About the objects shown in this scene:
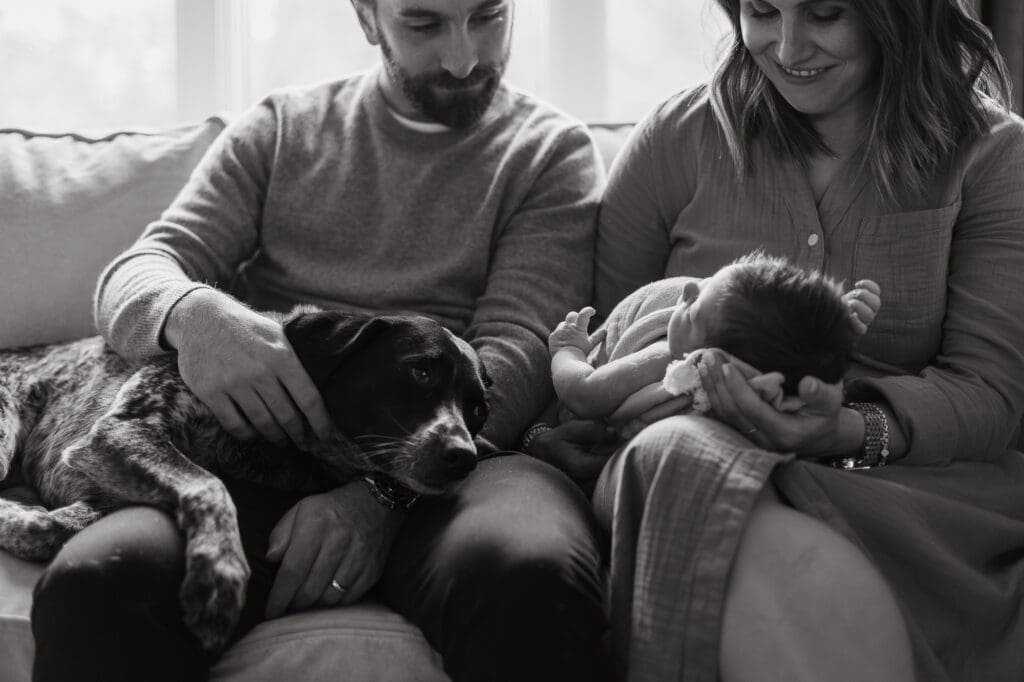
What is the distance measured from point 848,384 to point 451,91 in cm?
102

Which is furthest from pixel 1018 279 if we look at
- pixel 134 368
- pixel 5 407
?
pixel 5 407

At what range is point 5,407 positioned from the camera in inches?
84.7

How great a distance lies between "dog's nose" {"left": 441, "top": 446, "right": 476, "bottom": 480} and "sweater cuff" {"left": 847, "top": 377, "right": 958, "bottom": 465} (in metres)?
0.70

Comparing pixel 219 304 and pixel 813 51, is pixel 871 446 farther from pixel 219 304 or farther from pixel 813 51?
pixel 219 304

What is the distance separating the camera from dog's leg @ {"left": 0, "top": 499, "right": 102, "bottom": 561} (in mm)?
1779

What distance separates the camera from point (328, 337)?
183cm

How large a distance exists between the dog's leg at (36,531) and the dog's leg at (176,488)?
0.08 meters

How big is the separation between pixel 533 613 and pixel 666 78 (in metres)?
2.30

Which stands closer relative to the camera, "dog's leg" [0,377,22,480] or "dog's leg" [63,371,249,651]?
"dog's leg" [63,371,249,651]

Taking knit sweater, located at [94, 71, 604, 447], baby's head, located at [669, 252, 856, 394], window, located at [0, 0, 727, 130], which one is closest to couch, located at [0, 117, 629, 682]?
knit sweater, located at [94, 71, 604, 447]

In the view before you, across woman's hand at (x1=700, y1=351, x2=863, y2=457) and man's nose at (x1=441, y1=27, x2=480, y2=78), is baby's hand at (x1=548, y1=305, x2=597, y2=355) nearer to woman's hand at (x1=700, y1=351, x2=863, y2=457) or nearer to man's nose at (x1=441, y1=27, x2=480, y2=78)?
woman's hand at (x1=700, y1=351, x2=863, y2=457)

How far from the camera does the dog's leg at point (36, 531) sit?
1.78 metres

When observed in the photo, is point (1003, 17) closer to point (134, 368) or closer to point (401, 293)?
point (401, 293)

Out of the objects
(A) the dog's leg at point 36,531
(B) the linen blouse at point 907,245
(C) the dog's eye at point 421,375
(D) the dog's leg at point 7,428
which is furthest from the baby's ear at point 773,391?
(D) the dog's leg at point 7,428
